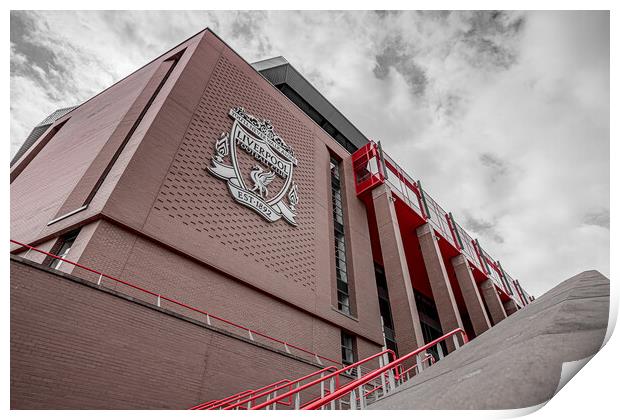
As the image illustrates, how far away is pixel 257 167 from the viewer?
52.5 feet

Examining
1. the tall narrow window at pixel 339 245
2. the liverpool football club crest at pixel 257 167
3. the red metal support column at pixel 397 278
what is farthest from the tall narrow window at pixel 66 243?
the red metal support column at pixel 397 278

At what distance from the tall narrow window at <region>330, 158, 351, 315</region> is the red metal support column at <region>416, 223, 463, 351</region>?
5266 mm

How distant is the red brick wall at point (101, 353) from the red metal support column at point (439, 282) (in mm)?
12796

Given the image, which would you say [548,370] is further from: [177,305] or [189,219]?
[189,219]

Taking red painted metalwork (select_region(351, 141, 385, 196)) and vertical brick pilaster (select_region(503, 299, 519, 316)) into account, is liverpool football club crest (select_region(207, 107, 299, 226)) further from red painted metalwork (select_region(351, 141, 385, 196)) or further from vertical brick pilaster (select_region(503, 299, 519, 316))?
vertical brick pilaster (select_region(503, 299, 519, 316))

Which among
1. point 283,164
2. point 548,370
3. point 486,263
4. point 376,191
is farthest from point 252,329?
point 486,263

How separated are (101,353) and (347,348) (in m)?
11.2

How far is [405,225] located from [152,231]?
56.0 feet

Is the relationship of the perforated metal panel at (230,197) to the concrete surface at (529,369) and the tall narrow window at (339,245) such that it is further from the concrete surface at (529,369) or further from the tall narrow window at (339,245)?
the concrete surface at (529,369)

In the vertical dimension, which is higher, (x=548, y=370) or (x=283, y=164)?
(x=283, y=164)

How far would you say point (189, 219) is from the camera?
12.2m

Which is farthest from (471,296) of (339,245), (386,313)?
(339,245)

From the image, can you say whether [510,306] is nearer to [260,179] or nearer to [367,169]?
[367,169]

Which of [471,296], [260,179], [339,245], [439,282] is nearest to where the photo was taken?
[260,179]
